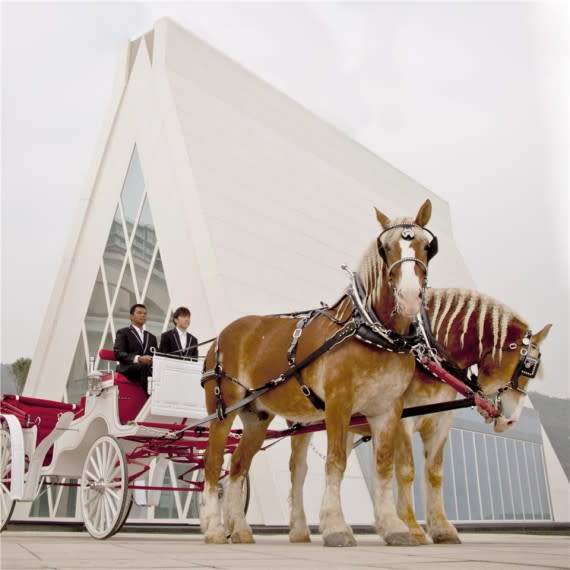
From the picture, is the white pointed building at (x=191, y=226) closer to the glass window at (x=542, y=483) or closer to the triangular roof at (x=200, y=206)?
the triangular roof at (x=200, y=206)

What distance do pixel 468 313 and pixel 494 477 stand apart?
1321 centimetres

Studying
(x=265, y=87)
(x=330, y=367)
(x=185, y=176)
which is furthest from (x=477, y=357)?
(x=265, y=87)

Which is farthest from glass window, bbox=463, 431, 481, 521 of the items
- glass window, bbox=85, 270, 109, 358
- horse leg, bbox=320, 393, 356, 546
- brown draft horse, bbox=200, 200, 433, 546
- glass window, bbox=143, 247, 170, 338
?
horse leg, bbox=320, 393, 356, 546

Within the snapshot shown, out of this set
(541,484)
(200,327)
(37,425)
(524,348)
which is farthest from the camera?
(541,484)

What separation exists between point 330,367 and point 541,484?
60.0 ft

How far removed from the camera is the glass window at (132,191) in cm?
1755

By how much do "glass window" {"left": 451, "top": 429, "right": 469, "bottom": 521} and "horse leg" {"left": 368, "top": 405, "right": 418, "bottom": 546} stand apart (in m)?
11.6

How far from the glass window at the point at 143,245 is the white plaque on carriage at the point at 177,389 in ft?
30.2

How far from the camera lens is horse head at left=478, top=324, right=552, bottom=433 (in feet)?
20.4

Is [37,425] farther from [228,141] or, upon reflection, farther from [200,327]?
[228,141]

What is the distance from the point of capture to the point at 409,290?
16.7 ft

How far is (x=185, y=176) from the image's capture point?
16422 millimetres

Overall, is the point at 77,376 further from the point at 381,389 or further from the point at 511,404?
the point at 511,404

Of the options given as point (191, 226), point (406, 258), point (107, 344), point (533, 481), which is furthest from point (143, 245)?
point (533, 481)
